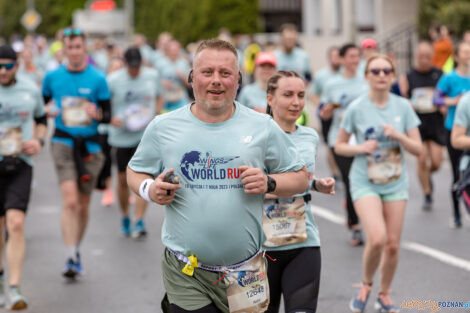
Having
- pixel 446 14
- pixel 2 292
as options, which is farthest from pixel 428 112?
pixel 446 14

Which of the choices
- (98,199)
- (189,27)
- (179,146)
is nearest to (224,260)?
(179,146)

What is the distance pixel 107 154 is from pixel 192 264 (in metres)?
7.43

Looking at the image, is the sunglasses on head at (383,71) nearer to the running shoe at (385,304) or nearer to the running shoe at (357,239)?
the running shoe at (385,304)

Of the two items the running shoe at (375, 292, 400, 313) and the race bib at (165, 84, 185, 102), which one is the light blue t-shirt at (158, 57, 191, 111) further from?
the running shoe at (375, 292, 400, 313)

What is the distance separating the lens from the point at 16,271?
7.12 meters

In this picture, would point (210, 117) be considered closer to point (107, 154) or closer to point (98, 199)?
point (107, 154)

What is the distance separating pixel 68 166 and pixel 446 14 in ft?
43.7

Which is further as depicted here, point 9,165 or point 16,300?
point 9,165

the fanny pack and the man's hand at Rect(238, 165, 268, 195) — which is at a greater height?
the man's hand at Rect(238, 165, 268, 195)

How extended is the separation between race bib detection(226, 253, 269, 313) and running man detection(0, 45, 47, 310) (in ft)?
10.7

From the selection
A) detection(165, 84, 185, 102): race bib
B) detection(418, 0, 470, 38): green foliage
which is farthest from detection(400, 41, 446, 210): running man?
detection(418, 0, 470, 38): green foliage

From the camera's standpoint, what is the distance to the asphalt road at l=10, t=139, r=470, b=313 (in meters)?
7.23

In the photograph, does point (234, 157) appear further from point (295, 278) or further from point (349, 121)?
point (349, 121)

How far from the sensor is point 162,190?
4035mm
